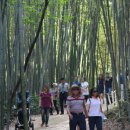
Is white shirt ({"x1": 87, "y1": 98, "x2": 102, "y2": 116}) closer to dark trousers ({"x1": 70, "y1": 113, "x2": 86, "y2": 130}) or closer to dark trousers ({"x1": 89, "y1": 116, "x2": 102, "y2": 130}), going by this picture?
dark trousers ({"x1": 89, "y1": 116, "x2": 102, "y2": 130})

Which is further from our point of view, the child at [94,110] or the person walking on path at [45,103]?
the person walking on path at [45,103]

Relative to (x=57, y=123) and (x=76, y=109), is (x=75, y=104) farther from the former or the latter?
(x=57, y=123)

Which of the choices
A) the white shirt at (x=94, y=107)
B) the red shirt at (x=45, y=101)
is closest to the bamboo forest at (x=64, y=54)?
the red shirt at (x=45, y=101)

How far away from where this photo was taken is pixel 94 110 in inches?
301

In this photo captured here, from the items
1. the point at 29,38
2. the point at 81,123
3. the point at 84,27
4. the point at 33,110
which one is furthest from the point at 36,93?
the point at 81,123

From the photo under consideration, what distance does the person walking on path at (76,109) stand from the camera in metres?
7.00

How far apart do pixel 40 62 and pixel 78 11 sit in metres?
3.18

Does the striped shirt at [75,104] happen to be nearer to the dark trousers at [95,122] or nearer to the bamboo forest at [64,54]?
the bamboo forest at [64,54]

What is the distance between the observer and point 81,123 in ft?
23.0

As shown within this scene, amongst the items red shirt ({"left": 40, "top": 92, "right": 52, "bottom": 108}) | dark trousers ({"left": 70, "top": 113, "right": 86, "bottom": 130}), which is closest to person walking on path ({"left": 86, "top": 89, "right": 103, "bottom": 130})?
dark trousers ({"left": 70, "top": 113, "right": 86, "bottom": 130})

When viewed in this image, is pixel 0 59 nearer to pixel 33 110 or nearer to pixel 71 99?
pixel 71 99

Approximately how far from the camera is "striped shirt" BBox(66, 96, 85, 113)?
700 centimetres

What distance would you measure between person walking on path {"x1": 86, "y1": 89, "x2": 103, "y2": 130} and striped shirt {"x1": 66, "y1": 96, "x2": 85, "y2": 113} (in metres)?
0.66

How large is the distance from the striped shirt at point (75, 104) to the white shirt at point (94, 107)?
0.66 metres
